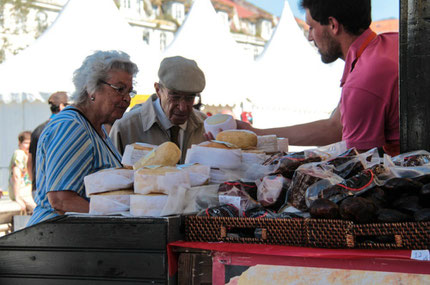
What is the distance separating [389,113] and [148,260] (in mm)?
1355

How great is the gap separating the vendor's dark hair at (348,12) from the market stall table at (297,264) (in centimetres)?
148

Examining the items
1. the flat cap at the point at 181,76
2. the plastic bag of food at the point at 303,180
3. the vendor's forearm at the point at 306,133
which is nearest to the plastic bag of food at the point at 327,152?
the plastic bag of food at the point at 303,180

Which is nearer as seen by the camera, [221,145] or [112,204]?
[112,204]

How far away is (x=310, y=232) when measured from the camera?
138cm

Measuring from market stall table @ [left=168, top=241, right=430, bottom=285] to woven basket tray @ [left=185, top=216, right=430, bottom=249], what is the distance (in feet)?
0.08

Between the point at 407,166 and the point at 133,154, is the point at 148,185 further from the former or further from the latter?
the point at 407,166

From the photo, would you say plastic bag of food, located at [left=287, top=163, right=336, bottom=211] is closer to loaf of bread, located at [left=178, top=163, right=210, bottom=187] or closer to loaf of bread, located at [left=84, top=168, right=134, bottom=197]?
loaf of bread, located at [left=178, top=163, right=210, bottom=187]

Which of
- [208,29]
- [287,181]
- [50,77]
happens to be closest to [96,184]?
[287,181]

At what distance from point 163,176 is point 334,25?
1.39 m

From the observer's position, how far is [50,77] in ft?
24.3

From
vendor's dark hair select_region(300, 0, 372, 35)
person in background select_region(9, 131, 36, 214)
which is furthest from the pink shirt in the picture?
person in background select_region(9, 131, 36, 214)

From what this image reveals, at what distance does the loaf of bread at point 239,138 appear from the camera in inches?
80.0

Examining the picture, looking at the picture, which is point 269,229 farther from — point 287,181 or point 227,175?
point 227,175

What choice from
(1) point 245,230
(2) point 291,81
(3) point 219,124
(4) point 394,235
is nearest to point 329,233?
(4) point 394,235
